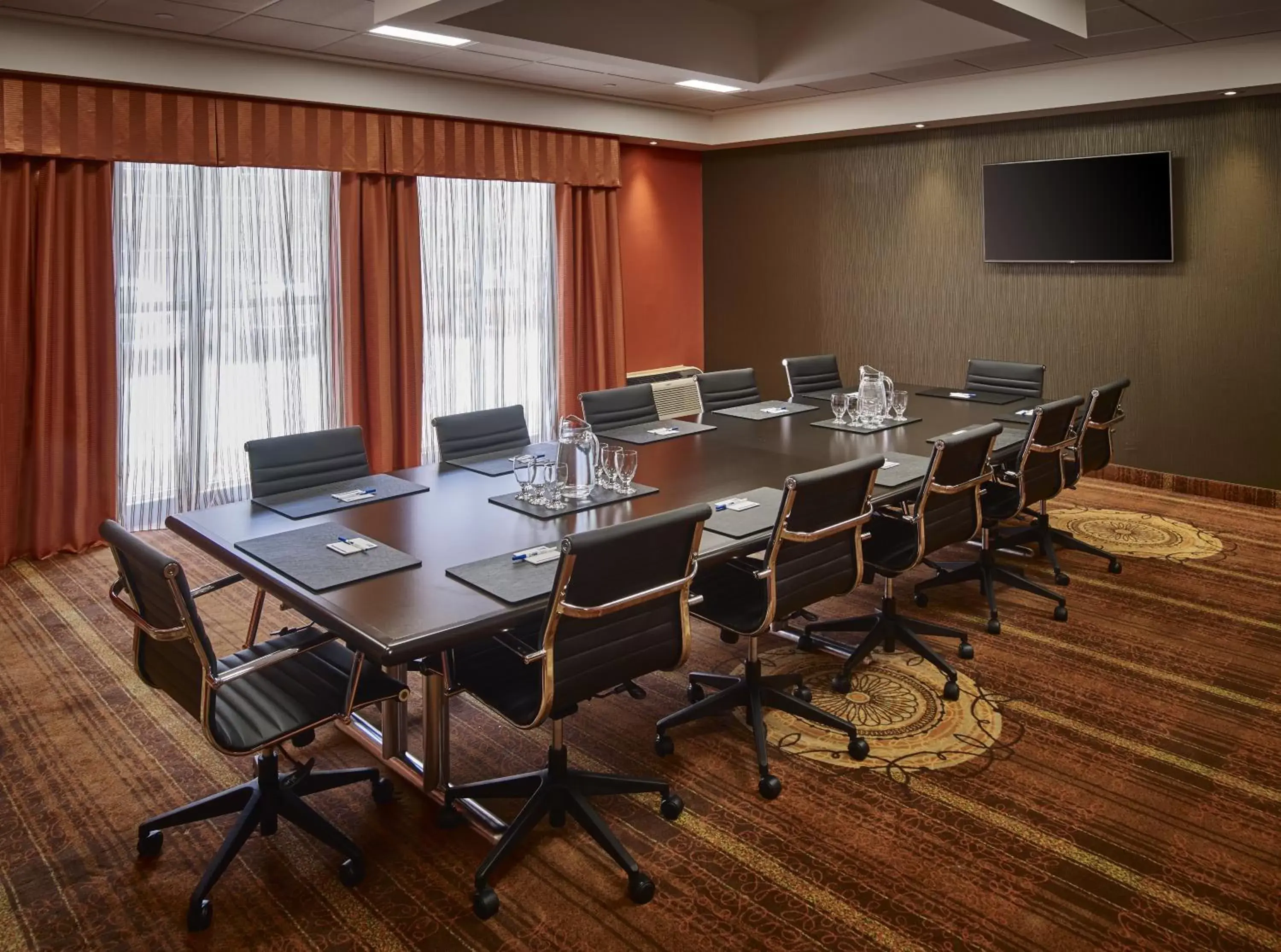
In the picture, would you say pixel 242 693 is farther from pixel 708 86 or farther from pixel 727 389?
pixel 708 86

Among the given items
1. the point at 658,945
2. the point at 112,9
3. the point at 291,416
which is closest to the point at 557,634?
the point at 658,945

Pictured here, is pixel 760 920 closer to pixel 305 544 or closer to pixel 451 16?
pixel 305 544

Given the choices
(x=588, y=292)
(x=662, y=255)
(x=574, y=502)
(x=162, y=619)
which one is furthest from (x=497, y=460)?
(x=662, y=255)

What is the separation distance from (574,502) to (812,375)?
3249 millimetres

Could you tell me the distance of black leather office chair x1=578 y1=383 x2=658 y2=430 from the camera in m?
5.15

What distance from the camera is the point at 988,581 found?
4.72 metres

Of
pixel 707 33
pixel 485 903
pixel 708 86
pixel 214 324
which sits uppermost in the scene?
pixel 707 33

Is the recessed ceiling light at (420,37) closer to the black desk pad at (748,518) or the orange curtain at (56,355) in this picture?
the orange curtain at (56,355)

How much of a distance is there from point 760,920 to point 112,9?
195 inches

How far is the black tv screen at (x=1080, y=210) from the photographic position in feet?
21.6

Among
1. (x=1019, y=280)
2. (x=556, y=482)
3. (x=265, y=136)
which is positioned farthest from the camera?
(x=1019, y=280)

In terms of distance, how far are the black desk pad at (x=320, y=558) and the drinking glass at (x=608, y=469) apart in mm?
912

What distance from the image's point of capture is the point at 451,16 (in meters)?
4.71

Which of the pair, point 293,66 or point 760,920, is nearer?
point 760,920
